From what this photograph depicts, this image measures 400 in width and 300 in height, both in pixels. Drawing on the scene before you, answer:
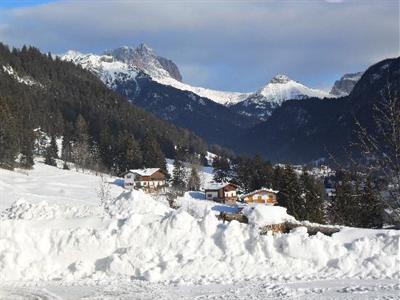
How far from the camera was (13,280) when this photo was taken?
51.6 ft

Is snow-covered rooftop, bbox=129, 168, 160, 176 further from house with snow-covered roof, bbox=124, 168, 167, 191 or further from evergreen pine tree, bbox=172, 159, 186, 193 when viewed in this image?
evergreen pine tree, bbox=172, 159, 186, 193

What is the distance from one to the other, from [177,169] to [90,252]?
332ft

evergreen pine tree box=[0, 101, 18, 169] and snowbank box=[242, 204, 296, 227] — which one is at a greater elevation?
evergreen pine tree box=[0, 101, 18, 169]

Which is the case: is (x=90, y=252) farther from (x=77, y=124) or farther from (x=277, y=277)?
(x=77, y=124)

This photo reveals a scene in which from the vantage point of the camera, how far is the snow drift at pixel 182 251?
1533 centimetres

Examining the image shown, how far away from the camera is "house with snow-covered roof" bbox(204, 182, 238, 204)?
101 m

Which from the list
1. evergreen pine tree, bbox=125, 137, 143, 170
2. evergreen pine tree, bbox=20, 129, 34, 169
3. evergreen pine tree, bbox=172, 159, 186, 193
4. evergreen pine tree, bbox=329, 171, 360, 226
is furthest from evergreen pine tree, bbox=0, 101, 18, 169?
evergreen pine tree, bbox=329, 171, 360, 226

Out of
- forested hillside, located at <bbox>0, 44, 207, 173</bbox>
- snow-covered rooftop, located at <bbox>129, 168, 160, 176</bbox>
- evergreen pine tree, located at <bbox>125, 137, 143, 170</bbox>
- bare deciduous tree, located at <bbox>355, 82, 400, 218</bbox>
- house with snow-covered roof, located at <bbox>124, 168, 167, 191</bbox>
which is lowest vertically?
house with snow-covered roof, located at <bbox>124, 168, 167, 191</bbox>

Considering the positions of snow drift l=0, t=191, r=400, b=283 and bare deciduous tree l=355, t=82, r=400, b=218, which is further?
snow drift l=0, t=191, r=400, b=283

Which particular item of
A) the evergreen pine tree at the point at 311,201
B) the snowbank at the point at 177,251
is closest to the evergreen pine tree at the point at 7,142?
the evergreen pine tree at the point at 311,201

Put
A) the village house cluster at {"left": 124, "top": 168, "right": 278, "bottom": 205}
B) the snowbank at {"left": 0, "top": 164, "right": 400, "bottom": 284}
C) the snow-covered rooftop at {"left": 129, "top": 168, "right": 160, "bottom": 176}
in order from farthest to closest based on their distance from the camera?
the snow-covered rooftop at {"left": 129, "top": 168, "right": 160, "bottom": 176}, the village house cluster at {"left": 124, "top": 168, "right": 278, "bottom": 205}, the snowbank at {"left": 0, "top": 164, "right": 400, "bottom": 284}

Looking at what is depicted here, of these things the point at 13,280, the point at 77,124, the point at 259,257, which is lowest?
the point at 13,280

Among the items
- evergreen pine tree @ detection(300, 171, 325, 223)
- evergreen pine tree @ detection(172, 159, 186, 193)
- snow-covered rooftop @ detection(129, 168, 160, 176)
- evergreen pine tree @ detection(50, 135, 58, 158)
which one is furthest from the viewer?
evergreen pine tree @ detection(50, 135, 58, 158)

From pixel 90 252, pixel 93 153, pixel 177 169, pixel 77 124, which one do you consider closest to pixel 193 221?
pixel 90 252
